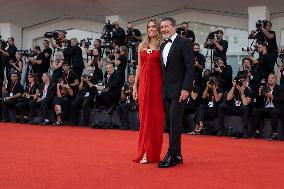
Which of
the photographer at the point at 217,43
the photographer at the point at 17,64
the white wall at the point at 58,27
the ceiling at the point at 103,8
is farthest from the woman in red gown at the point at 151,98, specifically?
the white wall at the point at 58,27

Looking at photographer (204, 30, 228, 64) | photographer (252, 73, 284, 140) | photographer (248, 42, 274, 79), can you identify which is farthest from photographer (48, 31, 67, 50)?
photographer (252, 73, 284, 140)

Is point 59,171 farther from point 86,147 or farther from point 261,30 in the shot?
point 261,30

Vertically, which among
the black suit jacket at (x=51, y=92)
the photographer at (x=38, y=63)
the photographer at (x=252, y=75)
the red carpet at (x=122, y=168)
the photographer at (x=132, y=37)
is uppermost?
the photographer at (x=132, y=37)

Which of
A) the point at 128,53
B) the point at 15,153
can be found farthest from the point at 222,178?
the point at 128,53

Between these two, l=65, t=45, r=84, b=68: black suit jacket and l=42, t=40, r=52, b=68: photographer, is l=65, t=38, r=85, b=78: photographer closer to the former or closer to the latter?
l=65, t=45, r=84, b=68: black suit jacket

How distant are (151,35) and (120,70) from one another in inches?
221

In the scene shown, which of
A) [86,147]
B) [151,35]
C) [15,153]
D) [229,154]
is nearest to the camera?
[151,35]

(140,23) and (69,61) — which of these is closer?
(69,61)

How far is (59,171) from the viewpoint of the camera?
4.20 metres

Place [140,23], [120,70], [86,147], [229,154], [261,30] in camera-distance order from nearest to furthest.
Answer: [229,154]
[86,147]
[261,30]
[120,70]
[140,23]

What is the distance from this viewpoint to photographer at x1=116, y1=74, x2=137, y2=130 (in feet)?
32.7

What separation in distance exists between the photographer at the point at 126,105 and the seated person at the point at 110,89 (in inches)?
6.0

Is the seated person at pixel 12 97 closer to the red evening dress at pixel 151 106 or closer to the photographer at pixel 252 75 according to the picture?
the photographer at pixel 252 75

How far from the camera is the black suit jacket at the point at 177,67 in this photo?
4641 millimetres
